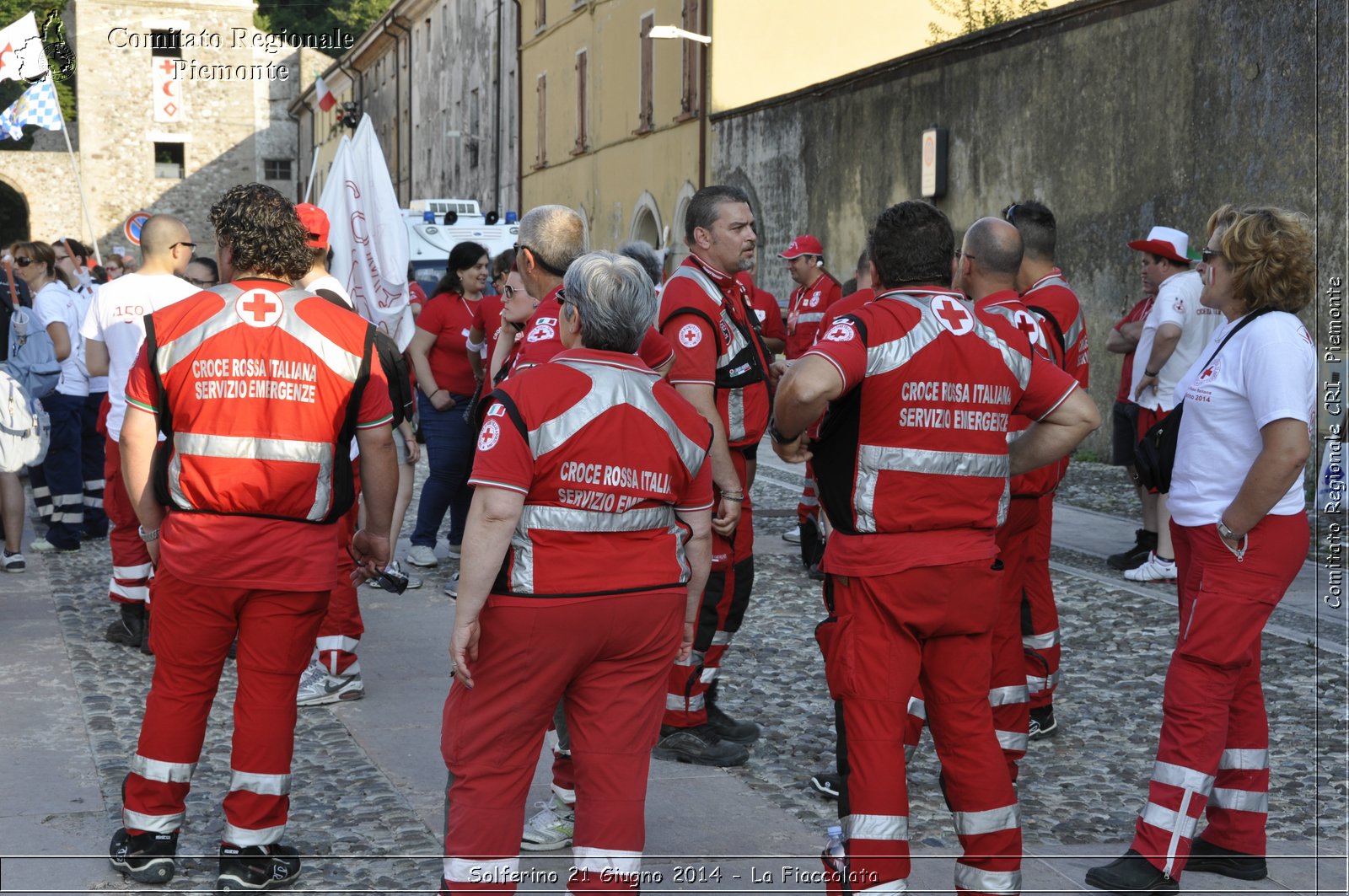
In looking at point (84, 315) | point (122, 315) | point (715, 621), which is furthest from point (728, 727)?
point (84, 315)

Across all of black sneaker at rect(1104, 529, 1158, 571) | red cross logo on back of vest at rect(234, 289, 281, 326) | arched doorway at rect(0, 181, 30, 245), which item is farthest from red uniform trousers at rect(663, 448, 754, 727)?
arched doorway at rect(0, 181, 30, 245)

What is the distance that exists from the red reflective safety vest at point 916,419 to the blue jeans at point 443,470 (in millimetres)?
5923

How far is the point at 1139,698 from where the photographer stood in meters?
6.48

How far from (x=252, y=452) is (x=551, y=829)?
1520mm

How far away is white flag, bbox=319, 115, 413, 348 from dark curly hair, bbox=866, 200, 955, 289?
18.2ft

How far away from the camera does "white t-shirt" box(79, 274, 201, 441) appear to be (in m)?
7.44

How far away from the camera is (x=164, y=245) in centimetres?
730

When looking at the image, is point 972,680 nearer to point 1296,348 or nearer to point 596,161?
point 1296,348

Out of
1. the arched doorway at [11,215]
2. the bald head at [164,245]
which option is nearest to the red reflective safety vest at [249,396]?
the bald head at [164,245]

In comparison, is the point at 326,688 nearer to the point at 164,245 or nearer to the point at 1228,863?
the point at 164,245

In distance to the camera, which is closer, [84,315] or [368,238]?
[368,238]

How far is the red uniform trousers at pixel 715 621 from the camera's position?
5445 mm

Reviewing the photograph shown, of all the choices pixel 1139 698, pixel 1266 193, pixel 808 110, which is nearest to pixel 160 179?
pixel 808 110

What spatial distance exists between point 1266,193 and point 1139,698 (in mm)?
8138
